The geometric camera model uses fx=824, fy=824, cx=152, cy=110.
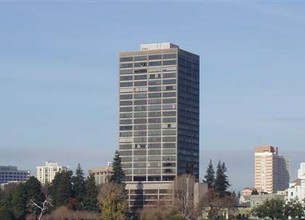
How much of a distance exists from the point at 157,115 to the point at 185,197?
32326mm

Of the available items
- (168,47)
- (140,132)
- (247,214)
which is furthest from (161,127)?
(247,214)

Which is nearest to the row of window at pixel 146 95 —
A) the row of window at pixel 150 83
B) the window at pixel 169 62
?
the row of window at pixel 150 83

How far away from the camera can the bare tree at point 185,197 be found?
9319 cm

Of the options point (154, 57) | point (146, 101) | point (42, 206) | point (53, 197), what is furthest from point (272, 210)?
point (154, 57)

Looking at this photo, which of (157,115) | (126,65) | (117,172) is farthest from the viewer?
(126,65)

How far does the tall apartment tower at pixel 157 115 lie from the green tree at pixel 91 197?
27.6 meters

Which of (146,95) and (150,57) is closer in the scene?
(146,95)

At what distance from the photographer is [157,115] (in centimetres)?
12794

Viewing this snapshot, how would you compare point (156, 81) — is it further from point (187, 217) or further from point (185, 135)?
point (187, 217)

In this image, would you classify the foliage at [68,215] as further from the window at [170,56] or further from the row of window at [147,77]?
the window at [170,56]

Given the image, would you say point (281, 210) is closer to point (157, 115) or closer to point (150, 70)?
point (157, 115)

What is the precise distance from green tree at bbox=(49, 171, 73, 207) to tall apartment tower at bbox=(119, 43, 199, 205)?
25.3 meters

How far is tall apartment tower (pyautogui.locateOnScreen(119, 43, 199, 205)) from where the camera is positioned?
413ft

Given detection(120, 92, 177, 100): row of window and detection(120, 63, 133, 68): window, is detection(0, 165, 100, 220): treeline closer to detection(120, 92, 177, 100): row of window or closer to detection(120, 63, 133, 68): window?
detection(120, 92, 177, 100): row of window
